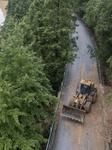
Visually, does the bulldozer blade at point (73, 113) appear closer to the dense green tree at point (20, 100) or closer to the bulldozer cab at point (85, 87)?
the bulldozer cab at point (85, 87)

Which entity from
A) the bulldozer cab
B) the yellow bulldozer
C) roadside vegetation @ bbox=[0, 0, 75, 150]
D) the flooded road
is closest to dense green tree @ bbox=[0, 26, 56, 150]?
roadside vegetation @ bbox=[0, 0, 75, 150]

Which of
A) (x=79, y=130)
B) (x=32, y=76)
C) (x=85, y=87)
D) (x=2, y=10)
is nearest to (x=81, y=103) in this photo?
(x=85, y=87)

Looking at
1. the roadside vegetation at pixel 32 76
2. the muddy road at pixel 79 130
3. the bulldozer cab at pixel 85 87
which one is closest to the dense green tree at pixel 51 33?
the roadside vegetation at pixel 32 76

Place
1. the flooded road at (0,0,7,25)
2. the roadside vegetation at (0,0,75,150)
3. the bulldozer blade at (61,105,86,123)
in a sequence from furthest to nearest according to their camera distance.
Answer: the flooded road at (0,0,7,25) < the bulldozer blade at (61,105,86,123) < the roadside vegetation at (0,0,75,150)

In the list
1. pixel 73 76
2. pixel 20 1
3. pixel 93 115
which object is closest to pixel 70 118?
pixel 93 115

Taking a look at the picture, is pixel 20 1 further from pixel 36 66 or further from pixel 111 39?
pixel 36 66

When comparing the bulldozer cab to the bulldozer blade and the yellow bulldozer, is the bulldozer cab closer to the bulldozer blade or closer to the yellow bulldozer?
the yellow bulldozer

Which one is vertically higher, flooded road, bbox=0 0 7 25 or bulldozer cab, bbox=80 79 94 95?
flooded road, bbox=0 0 7 25
